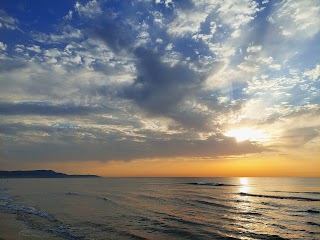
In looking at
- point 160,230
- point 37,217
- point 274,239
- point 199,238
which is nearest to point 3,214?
point 37,217

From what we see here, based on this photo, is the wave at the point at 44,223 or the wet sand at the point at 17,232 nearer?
the wet sand at the point at 17,232

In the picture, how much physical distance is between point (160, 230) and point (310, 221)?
18.6 metres

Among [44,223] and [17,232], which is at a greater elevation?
[44,223]

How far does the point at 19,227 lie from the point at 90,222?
7.08 m

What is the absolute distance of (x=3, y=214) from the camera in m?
36.1

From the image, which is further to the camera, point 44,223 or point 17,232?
point 44,223

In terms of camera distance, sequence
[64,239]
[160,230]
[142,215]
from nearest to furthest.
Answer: [64,239], [160,230], [142,215]

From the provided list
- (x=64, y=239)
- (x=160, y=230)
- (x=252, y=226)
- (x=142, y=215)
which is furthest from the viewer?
(x=142, y=215)

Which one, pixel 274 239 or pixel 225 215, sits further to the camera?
pixel 225 215

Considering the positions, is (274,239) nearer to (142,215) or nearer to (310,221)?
(310,221)

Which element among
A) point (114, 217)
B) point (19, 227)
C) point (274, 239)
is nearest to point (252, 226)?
point (274, 239)

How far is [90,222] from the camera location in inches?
1198

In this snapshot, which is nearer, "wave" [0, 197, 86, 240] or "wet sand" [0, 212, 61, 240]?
"wet sand" [0, 212, 61, 240]

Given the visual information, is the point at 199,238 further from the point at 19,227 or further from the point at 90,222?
the point at 19,227
